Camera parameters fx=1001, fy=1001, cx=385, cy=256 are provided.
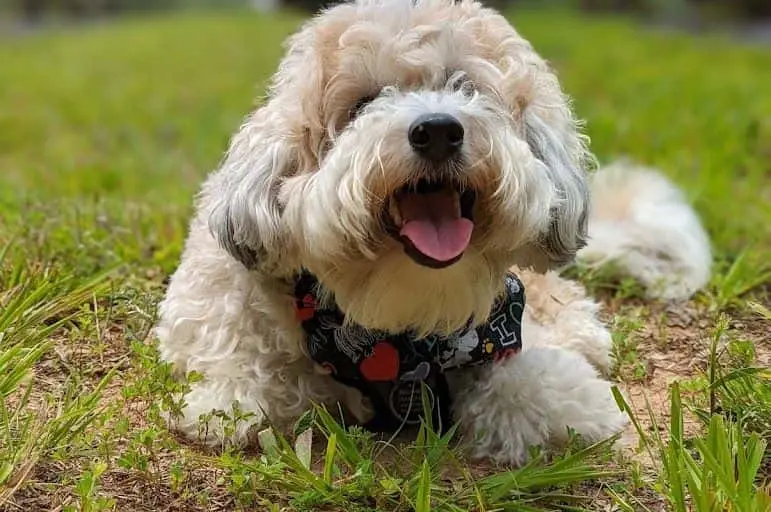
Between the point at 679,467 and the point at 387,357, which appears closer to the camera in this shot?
the point at 679,467

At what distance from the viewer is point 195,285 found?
298 cm

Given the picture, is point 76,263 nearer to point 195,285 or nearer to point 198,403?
point 195,285

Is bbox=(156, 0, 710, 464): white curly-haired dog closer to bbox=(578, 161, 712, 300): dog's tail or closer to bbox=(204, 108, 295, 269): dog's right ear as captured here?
bbox=(204, 108, 295, 269): dog's right ear

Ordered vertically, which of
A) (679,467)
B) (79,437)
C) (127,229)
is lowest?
(127,229)

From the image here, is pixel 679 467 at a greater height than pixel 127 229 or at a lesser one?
greater

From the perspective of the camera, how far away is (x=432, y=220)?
242 cm

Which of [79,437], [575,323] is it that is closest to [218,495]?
[79,437]

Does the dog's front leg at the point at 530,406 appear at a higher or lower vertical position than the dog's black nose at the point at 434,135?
lower

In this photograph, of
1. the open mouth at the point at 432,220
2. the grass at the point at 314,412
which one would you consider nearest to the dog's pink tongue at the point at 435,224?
the open mouth at the point at 432,220

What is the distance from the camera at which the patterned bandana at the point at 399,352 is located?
2.73m

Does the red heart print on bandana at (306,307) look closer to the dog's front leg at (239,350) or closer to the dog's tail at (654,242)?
the dog's front leg at (239,350)

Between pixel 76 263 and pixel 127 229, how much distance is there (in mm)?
536

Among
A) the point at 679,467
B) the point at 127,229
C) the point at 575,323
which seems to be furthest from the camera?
the point at 127,229

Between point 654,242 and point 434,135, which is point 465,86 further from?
point 654,242
